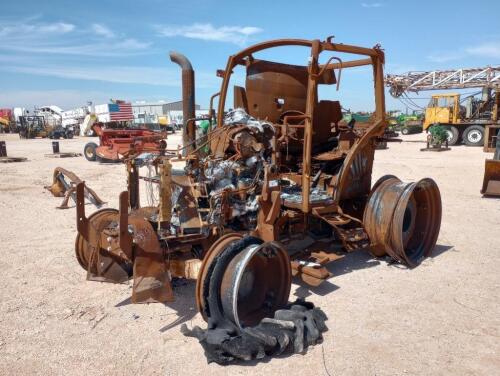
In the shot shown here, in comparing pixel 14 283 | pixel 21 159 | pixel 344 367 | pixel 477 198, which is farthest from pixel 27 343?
pixel 21 159

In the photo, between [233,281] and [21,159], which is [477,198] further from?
[21,159]

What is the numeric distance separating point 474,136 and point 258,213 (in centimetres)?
2179

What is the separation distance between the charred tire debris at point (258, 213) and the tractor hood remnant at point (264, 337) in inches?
0.4

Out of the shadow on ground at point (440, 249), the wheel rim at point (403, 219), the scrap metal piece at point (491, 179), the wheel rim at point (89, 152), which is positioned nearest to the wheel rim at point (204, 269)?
the wheel rim at point (403, 219)

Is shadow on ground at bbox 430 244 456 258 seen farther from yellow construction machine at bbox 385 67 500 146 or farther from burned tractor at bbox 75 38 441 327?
yellow construction machine at bbox 385 67 500 146

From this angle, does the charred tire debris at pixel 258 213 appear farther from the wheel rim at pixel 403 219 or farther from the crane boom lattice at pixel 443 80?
the crane boom lattice at pixel 443 80

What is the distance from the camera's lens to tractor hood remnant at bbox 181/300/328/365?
3.04m

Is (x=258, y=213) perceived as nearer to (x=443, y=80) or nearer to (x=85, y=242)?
(x=85, y=242)

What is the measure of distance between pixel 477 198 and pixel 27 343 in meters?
9.16

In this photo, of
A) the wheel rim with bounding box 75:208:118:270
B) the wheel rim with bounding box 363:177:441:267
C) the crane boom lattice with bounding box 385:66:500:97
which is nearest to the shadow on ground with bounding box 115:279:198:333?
the wheel rim with bounding box 75:208:118:270

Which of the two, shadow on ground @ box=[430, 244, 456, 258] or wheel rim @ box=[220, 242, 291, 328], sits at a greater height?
wheel rim @ box=[220, 242, 291, 328]

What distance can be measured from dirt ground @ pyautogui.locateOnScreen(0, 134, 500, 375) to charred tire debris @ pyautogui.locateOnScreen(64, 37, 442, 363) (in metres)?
0.21

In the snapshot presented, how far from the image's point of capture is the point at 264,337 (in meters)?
3.12

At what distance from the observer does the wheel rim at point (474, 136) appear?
22.1 m
